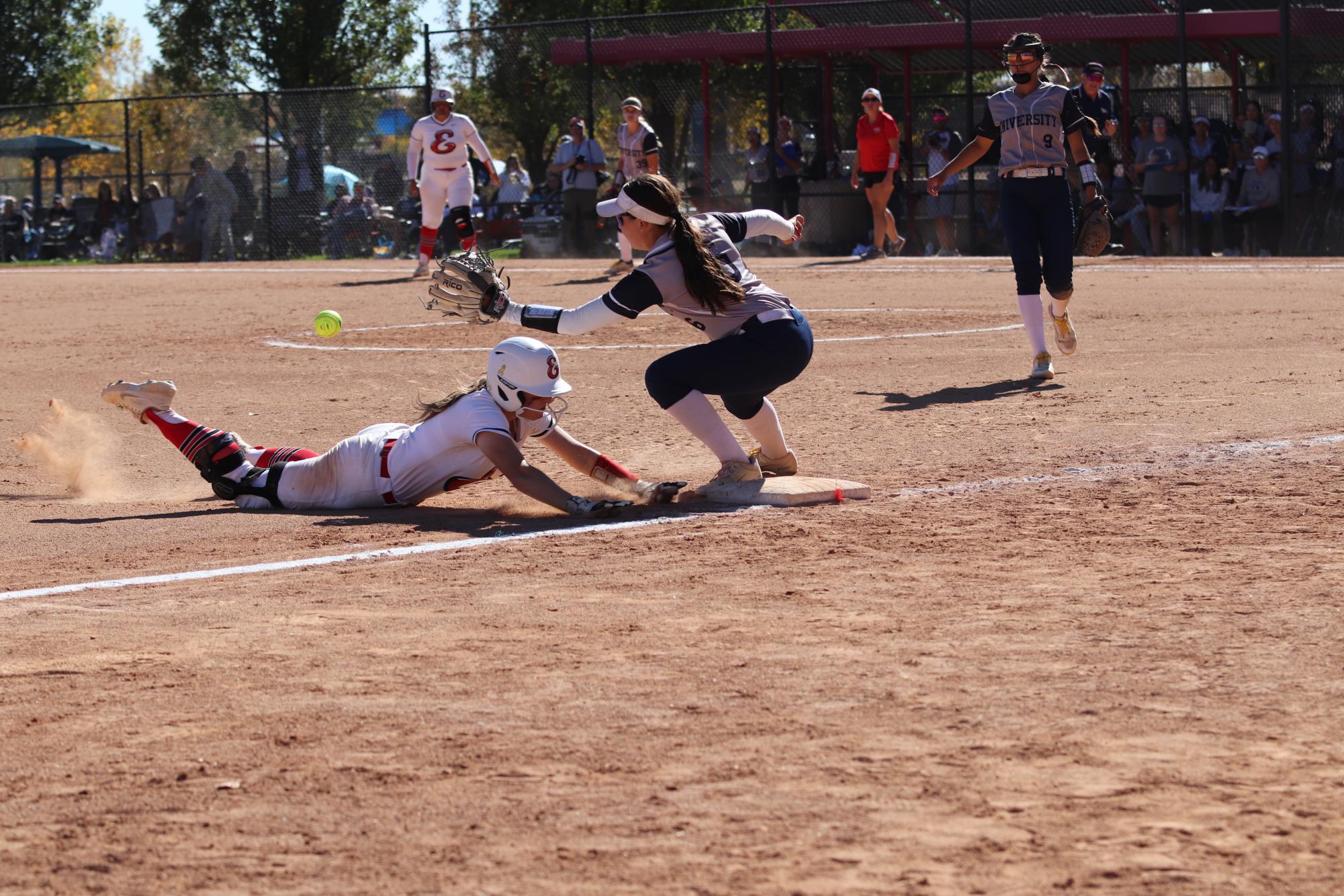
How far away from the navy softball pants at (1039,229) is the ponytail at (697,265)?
4.20 metres

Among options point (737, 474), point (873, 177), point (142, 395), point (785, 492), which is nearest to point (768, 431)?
point (737, 474)

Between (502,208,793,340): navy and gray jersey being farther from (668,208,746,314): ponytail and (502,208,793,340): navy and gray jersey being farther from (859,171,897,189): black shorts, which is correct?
(859,171,897,189): black shorts

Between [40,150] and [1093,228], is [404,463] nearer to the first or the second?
[1093,228]

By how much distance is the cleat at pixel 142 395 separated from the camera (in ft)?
26.1

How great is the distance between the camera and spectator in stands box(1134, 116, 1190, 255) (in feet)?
70.3

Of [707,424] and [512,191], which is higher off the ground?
[512,191]

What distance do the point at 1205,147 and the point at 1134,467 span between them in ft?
50.3

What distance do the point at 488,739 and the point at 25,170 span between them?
118ft

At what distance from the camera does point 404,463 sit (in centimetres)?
752

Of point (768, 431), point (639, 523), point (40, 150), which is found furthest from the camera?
point (40, 150)

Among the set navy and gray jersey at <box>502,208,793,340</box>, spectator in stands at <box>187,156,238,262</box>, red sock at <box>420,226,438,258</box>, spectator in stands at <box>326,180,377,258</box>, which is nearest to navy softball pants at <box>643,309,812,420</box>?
navy and gray jersey at <box>502,208,793,340</box>

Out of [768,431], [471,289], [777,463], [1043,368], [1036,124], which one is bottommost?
[777,463]

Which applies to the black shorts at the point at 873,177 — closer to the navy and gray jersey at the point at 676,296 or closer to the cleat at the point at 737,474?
the navy and gray jersey at the point at 676,296

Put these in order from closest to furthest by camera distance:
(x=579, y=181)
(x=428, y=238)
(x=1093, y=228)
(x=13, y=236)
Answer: (x=1093, y=228) → (x=428, y=238) → (x=579, y=181) → (x=13, y=236)
